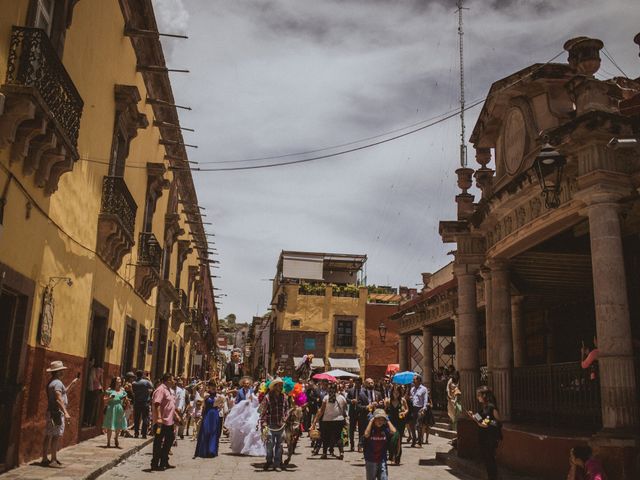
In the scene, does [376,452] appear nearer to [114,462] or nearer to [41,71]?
[114,462]

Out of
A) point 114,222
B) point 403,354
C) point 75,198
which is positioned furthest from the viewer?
point 403,354

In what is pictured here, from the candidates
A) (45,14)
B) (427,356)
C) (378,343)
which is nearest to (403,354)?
(427,356)

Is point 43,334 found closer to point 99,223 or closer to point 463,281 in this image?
point 99,223

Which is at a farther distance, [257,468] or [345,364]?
[345,364]

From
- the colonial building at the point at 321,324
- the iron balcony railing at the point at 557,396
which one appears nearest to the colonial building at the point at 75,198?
the iron balcony railing at the point at 557,396

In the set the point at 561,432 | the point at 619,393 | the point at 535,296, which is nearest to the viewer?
the point at 619,393

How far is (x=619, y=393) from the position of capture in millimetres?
7992

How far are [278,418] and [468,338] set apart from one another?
14.1 ft

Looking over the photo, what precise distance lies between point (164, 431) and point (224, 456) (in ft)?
9.70

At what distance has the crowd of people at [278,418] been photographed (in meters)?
9.30

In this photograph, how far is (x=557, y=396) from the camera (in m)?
10.1

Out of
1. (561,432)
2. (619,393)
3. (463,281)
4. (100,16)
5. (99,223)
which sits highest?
(100,16)

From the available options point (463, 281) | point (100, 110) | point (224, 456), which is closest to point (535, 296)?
point (463, 281)

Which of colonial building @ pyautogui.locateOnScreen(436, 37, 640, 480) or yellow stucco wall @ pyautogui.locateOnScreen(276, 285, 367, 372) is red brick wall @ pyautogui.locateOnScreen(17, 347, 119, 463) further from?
yellow stucco wall @ pyautogui.locateOnScreen(276, 285, 367, 372)
